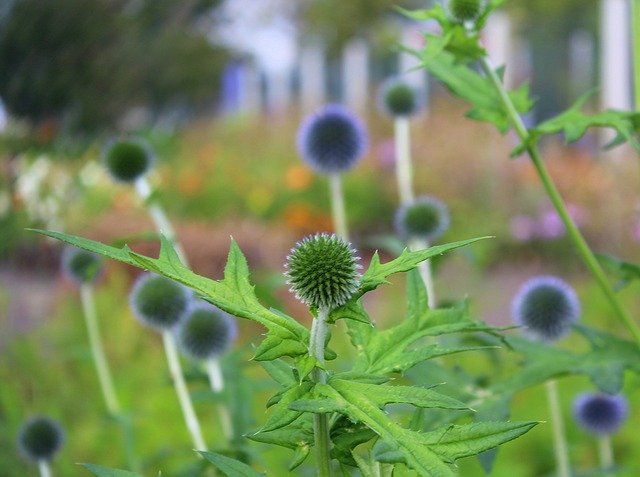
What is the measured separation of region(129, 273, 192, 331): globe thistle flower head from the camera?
5.03 feet

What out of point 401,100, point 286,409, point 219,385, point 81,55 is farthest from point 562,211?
point 81,55

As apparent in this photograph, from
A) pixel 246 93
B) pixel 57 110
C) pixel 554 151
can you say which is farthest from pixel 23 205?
pixel 246 93

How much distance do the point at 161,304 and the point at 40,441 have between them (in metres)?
0.33

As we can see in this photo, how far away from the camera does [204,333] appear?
156cm

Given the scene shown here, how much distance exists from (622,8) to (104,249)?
864 centimetres

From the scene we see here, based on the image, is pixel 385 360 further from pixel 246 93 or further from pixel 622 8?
pixel 246 93

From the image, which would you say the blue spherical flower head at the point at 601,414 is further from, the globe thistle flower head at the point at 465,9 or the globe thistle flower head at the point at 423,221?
the globe thistle flower head at the point at 465,9

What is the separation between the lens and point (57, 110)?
13.0ft

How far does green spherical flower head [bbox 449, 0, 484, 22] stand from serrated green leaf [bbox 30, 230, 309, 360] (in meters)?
0.57

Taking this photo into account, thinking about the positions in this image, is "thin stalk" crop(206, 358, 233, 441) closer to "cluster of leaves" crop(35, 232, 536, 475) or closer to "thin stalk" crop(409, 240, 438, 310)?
"thin stalk" crop(409, 240, 438, 310)

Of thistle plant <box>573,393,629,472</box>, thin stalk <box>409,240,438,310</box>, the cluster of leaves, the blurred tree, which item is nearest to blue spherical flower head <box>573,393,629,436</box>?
thistle plant <box>573,393,629,472</box>

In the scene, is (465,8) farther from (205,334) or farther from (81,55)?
(81,55)

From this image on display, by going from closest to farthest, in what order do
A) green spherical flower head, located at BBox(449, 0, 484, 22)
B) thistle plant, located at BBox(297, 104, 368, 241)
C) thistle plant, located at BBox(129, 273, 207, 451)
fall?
1. green spherical flower head, located at BBox(449, 0, 484, 22)
2. thistle plant, located at BBox(129, 273, 207, 451)
3. thistle plant, located at BBox(297, 104, 368, 241)

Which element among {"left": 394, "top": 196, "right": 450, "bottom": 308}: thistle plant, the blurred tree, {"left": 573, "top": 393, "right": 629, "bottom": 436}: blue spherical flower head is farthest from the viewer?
the blurred tree
